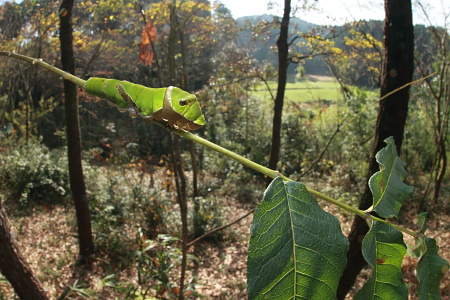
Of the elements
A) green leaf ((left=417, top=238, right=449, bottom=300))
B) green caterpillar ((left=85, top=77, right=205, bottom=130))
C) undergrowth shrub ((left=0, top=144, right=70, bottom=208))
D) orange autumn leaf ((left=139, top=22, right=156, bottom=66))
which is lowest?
undergrowth shrub ((left=0, top=144, right=70, bottom=208))

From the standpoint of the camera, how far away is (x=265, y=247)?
0.27 m

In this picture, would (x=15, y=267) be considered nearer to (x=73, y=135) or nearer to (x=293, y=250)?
(x=293, y=250)

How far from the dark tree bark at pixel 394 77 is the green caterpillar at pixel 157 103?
178cm

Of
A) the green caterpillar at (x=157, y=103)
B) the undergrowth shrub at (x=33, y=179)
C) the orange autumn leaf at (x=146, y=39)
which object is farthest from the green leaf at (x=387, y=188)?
the undergrowth shrub at (x=33, y=179)

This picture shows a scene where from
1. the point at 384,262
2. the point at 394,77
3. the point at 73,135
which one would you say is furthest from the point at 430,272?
the point at 73,135

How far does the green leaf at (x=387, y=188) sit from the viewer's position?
0.38m

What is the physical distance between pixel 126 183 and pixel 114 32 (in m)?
3.57

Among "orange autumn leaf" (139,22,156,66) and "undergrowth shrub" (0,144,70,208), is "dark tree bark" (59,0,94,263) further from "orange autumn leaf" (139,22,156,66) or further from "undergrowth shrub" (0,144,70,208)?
"undergrowth shrub" (0,144,70,208)

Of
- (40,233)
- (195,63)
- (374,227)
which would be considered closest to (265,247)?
(374,227)

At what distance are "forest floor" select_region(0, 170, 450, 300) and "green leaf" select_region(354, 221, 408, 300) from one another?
8.73 feet

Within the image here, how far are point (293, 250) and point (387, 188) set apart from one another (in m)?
0.19

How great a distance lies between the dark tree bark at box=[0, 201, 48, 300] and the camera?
4.63 ft

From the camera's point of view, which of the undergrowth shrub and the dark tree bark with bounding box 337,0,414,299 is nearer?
the dark tree bark with bounding box 337,0,414,299

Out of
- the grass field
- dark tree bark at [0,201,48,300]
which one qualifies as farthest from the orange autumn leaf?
the grass field
